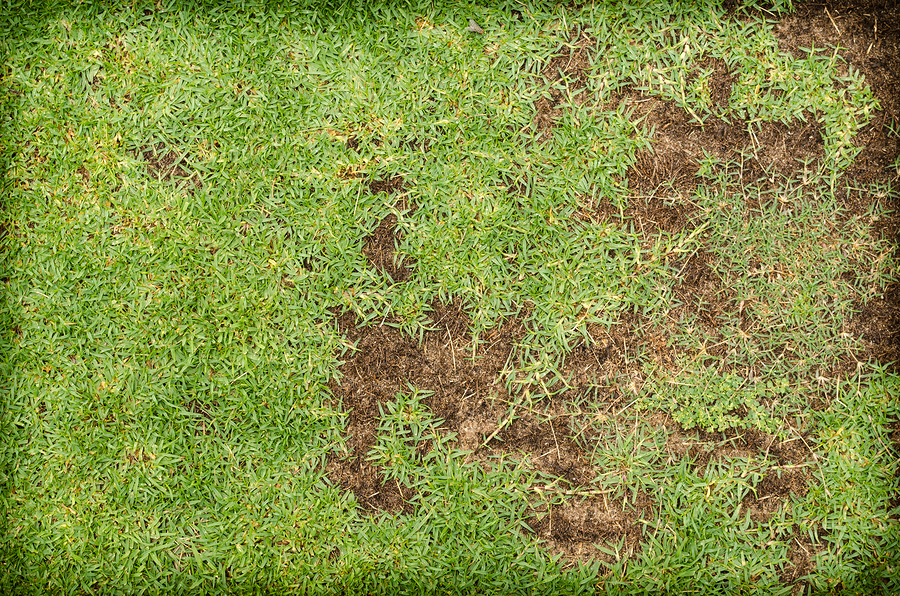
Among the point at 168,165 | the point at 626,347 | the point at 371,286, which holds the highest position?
the point at 168,165

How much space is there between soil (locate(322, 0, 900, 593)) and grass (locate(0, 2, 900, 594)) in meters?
0.06

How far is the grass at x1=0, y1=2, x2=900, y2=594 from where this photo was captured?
7.83 feet

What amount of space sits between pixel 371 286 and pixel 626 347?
1.17 metres

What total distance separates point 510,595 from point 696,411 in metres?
1.14

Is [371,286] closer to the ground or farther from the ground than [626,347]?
farther from the ground

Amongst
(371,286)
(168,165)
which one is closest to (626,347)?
(371,286)

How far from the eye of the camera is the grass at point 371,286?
2387 mm

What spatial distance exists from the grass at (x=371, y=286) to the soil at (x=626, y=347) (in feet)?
0.18

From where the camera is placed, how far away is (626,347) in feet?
7.98

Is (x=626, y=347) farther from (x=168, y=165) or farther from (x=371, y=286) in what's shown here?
(x=168, y=165)

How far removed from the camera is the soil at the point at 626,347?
2.41m

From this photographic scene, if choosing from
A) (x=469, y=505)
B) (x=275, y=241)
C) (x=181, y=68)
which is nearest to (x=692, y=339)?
(x=469, y=505)

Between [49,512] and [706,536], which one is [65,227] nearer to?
[49,512]

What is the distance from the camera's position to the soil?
7.89 ft
